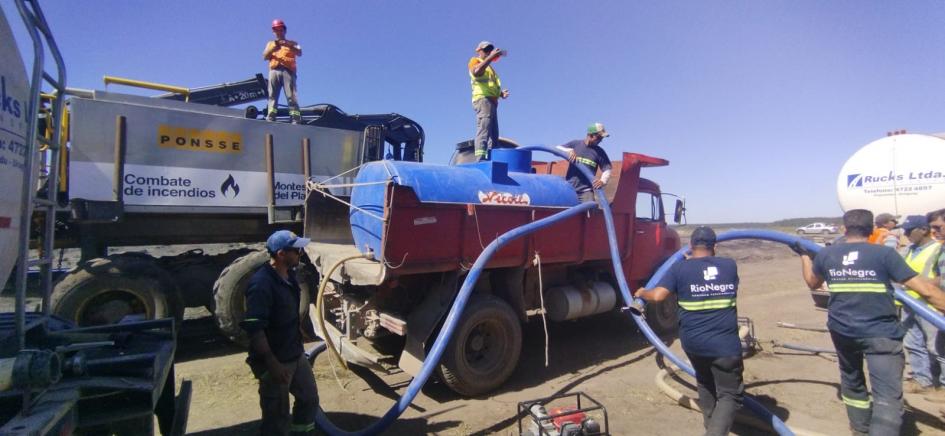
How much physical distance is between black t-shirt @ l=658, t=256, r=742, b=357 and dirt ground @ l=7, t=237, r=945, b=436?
121 cm

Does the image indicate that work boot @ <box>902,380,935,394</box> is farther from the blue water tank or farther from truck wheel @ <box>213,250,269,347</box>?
truck wheel @ <box>213,250,269,347</box>

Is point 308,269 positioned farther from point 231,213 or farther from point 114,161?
point 114,161

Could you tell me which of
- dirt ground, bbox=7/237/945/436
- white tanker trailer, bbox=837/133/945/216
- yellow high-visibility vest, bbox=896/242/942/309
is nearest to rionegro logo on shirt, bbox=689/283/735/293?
dirt ground, bbox=7/237/945/436

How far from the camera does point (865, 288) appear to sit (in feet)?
12.4

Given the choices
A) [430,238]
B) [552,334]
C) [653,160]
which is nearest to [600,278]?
[552,334]

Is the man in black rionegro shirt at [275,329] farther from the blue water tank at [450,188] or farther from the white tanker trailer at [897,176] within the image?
the white tanker trailer at [897,176]

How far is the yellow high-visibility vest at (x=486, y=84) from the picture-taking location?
283 inches

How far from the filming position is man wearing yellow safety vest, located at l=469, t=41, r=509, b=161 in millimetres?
7109

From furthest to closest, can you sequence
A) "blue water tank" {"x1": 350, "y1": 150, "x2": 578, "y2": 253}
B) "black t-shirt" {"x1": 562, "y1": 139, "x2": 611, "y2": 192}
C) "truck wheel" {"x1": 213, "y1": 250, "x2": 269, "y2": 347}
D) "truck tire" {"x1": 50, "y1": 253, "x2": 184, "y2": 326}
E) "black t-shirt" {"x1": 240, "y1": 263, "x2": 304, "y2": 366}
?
"black t-shirt" {"x1": 562, "y1": 139, "x2": 611, "y2": 192} → "truck wheel" {"x1": 213, "y1": 250, "x2": 269, "y2": 347} → "truck tire" {"x1": 50, "y1": 253, "x2": 184, "y2": 326} → "blue water tank" {"x1": 350, "y1": 150, "x2": 578, "y2": 253} → "black t-shirt" {"x1": 240, "y1": 263, "x2": 304, "y2": 366}

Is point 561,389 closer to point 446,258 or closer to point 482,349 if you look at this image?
point 482,349

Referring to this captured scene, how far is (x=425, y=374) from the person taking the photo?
14.2 feet

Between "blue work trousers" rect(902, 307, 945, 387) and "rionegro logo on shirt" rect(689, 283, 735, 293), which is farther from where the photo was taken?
"blue work trousers" rect(902, 307, 945, 387)

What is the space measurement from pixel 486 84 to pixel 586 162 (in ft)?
6.40

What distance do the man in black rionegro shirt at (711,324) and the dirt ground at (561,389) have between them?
85 centimetres
